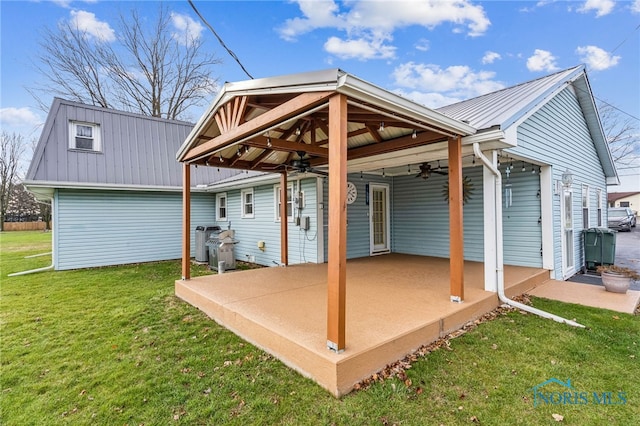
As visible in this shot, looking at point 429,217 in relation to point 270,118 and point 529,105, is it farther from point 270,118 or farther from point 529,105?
point 270,118

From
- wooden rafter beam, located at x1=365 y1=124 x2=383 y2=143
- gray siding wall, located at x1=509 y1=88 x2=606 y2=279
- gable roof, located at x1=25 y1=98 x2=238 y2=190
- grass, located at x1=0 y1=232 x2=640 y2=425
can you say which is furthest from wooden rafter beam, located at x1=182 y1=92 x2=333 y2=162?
gable roof, located at x1=25 y1=98 x2=238 y2=190

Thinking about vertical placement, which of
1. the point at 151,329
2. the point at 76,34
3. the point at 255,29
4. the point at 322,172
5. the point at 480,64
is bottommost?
the point at 151,329

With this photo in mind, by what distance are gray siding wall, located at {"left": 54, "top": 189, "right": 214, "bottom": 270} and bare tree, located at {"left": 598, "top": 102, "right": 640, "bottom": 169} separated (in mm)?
22634

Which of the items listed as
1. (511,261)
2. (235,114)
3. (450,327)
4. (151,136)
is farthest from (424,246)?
(151,136)

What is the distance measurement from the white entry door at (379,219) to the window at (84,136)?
856 centimetres

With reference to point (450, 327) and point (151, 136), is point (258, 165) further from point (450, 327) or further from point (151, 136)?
point (151, 136)

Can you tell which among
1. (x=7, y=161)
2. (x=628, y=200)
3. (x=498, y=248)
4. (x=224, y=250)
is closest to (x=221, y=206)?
(x=224, y=250)

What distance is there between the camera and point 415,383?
2.58m

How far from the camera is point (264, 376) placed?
275 cm

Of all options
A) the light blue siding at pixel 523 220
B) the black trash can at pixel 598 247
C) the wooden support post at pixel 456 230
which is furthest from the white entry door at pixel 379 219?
the black trash can at pixel 598 247

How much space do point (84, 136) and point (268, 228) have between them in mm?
6450

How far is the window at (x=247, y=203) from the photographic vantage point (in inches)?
372

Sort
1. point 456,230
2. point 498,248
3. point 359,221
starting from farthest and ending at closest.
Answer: point 359,221 < point 498,248 < point 456,230

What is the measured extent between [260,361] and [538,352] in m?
2.86
